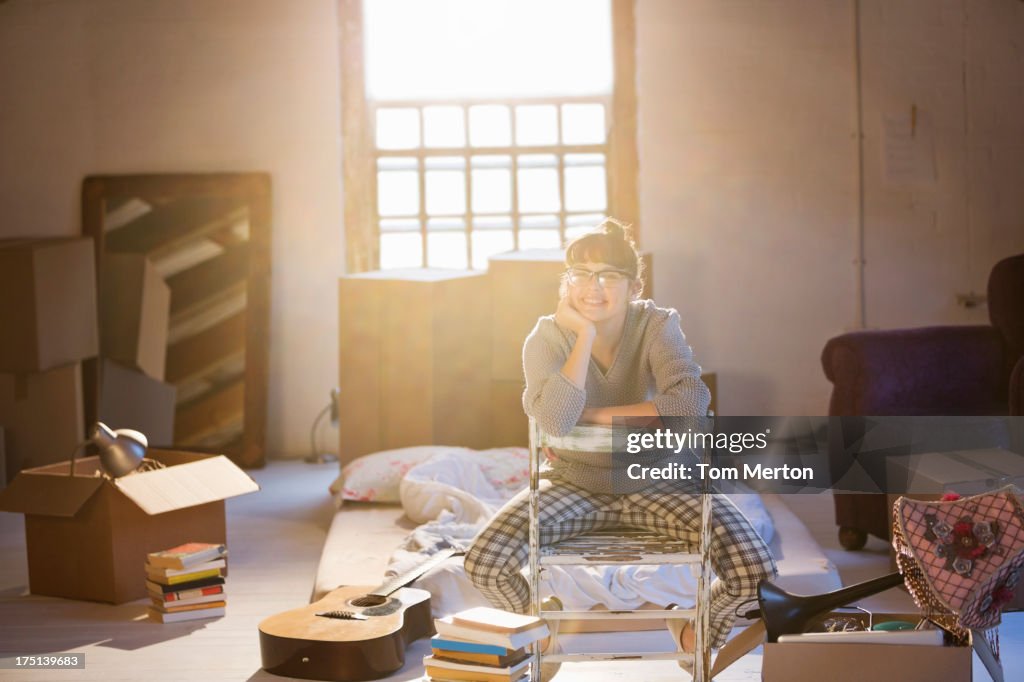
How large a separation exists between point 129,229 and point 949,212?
151 inches

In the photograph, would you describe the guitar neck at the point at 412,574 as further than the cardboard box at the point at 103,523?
No

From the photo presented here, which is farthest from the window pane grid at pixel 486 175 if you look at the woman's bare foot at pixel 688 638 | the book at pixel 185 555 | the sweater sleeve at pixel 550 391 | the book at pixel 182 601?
the woman's bare foot at pixel 688 638

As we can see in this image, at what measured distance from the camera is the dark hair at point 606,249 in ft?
9.34

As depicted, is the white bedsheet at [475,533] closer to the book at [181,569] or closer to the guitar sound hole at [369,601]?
the guitar sound hole at [369,601]

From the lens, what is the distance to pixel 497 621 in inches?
102

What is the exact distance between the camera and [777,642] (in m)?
2.48

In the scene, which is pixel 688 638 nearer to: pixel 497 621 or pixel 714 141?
pixel 497 621

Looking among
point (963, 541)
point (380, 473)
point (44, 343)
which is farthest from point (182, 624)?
point (44, 343)

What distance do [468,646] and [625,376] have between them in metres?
0.70

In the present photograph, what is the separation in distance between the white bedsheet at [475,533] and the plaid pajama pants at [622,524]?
61 cm

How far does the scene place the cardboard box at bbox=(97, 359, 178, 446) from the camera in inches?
232

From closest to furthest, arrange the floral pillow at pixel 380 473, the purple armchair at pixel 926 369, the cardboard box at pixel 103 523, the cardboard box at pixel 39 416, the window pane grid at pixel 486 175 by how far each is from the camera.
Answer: the cardboard box at pixel 103 523 → the purple armchair at pixel 926 369 → the floral pillow at pixel 380 473 → the cardboard box at pixel 39 416 → the window pane grid at pixel 486 175

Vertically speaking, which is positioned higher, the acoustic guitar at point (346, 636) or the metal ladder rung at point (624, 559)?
the metal ladder rung at point (624, 559)

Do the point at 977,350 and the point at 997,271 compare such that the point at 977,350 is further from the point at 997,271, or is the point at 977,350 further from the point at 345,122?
the point at 345,122
